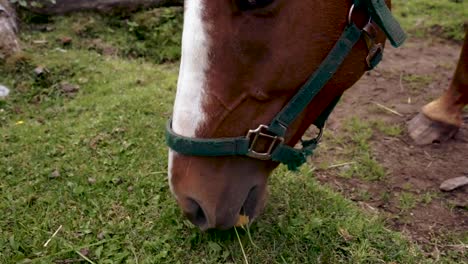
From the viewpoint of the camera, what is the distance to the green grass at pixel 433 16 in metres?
4.46

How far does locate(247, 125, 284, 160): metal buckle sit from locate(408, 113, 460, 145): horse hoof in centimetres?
158

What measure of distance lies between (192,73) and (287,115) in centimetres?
34

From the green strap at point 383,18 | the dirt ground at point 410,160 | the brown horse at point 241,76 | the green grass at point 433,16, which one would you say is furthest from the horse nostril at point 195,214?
the green grass at point 433,16

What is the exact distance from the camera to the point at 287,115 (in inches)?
62.9


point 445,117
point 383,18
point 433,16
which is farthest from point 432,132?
point 433,16

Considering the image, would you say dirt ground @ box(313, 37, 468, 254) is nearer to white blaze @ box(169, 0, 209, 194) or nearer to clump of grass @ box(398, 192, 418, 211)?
clump of grass @ box(398, 192, 418, 211)

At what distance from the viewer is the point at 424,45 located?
14.0 ft

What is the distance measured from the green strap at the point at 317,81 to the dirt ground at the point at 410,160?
941 mm

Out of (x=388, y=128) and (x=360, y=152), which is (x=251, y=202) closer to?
(x=360, y=152)

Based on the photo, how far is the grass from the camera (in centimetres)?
197

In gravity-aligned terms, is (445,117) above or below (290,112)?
below

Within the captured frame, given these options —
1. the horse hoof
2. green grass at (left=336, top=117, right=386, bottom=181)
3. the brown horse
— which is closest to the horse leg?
the horse hoof

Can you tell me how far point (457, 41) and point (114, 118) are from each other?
314 cm

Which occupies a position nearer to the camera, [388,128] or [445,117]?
[445,117]
